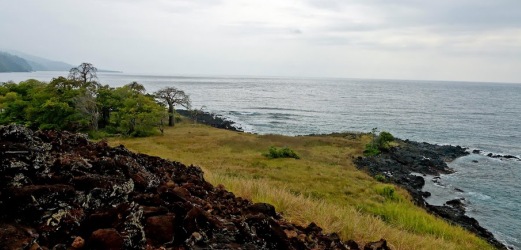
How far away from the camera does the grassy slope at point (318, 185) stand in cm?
843

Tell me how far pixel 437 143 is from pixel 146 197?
253ft

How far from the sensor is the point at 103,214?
4164 millimetres

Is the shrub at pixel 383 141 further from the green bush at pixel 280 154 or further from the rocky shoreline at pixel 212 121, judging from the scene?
the rocky shoreline at pixel 212 121

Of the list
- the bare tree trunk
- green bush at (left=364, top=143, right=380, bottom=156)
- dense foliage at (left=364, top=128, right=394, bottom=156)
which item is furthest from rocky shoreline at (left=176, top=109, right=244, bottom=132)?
dense foliage at (left=364, top=128, right=394, bottom=156)

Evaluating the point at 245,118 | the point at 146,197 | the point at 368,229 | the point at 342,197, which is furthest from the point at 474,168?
the point at 245,118

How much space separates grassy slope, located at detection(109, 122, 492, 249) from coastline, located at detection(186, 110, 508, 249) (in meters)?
3.22

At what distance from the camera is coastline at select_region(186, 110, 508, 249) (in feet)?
97.5

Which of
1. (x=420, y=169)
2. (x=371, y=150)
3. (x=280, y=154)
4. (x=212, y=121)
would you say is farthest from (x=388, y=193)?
(x=212, y=121)

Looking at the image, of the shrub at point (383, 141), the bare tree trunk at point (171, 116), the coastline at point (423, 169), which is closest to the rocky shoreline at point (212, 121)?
the bare tree trunk at point (171, 116)

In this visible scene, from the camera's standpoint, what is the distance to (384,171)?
46250 millimetres

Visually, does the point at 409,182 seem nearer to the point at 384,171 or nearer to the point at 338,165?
the point at 384,171

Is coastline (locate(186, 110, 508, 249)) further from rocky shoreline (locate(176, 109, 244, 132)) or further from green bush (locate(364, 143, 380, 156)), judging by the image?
rocky shoreline (locate(176, 109, 244, 132))

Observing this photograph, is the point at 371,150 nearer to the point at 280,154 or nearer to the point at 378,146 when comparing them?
the point at 378,146

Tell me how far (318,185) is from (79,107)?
40314 millimetres
